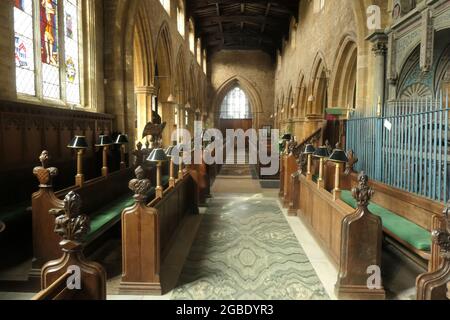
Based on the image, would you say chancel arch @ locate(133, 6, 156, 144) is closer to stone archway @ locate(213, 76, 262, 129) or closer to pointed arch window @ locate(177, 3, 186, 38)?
pointed arch window @ locate(177, 3, 186, 38)

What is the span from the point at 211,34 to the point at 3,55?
18.4 metres

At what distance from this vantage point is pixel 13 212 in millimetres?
3615

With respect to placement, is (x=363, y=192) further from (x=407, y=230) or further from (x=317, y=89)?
(x=317, y=89)

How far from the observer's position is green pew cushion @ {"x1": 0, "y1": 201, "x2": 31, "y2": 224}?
3.38 m

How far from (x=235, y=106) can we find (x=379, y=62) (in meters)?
20.1

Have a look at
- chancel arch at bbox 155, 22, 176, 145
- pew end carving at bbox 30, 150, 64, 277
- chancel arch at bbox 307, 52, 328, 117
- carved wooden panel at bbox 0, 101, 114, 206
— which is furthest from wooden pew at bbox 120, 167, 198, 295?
chancel arch at bbox 307, 52, 328, 117

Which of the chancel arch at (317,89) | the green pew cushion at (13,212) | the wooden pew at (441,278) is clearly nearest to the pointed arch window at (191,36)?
the chancel arch at (317,89)

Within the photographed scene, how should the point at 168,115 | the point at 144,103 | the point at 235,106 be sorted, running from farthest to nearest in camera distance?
the point at 235,106
the point at 168,115
the point at 144,103

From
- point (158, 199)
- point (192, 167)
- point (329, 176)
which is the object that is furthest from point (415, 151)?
point (192, 167)

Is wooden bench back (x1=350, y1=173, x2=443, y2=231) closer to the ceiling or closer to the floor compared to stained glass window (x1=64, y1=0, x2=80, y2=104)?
closer to the floor

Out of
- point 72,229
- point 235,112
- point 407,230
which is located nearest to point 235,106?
point 235,112

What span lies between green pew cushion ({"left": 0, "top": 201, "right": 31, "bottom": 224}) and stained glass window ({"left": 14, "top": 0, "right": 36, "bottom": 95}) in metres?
1.87

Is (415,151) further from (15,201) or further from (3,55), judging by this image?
(3,55)

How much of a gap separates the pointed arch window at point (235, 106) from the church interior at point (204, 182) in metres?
15.1
